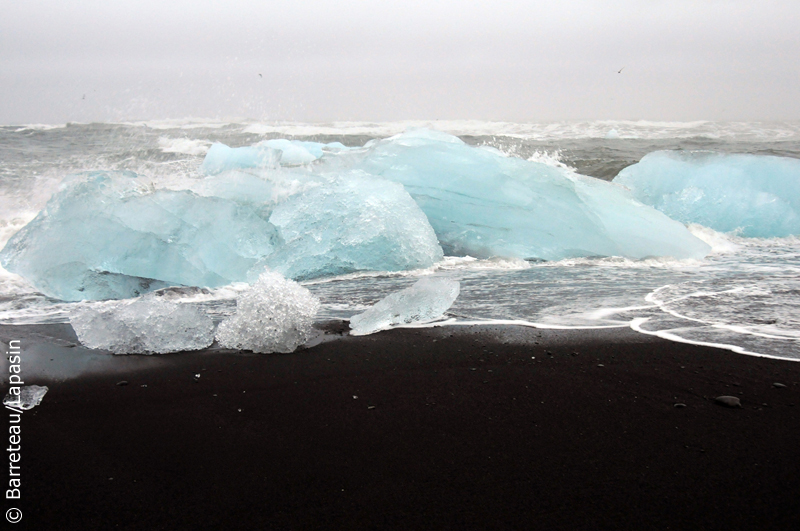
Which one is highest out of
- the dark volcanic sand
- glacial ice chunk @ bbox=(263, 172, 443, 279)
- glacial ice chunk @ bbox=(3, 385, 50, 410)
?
glacial ice chunk @ bbox=(263, 172, 443, 279)

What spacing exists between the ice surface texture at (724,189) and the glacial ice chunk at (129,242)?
4.46 meters

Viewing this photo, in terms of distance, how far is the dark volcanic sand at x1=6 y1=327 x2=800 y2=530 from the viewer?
62.6 inches

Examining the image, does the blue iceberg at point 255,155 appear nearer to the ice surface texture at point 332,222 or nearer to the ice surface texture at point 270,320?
the ice surface texture at point 332,222

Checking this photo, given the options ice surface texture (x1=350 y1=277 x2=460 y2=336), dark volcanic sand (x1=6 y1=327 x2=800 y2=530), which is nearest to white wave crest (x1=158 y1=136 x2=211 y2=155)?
ice surface texture (x1=350 y1=277 x2=460 y2=336)

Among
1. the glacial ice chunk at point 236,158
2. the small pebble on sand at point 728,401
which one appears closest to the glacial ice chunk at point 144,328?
A: the small pebble on sand at point 728,401

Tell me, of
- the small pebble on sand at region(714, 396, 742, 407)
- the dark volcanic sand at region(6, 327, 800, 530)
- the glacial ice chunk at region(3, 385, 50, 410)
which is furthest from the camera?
the glacial ice chunk at region(3, 385, 50, 410)

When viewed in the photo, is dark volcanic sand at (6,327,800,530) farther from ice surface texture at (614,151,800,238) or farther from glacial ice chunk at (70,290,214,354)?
ice surface texture at (614,151,800,238)

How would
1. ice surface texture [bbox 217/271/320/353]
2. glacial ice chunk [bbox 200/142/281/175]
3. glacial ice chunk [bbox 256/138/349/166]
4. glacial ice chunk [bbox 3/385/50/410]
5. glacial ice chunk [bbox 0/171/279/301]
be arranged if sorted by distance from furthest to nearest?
glacial ice chunk [bbox 256/138/349/166], glacial ice chunk [bbox 200/142/281/175], glacial ice chunk [bbox 0/171/279/301], ice surface texture [bbox 217/271/320/353], glacial ice chunk [bbox 3/385/50/410]

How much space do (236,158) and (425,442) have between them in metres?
6.04

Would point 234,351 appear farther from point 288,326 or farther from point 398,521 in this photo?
point 398,521

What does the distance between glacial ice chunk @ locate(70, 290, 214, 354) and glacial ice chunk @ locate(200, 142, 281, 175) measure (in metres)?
3.67

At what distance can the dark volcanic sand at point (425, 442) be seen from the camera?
1.59 m

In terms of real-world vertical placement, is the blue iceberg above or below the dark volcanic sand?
above

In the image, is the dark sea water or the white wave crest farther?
the white wave crest
